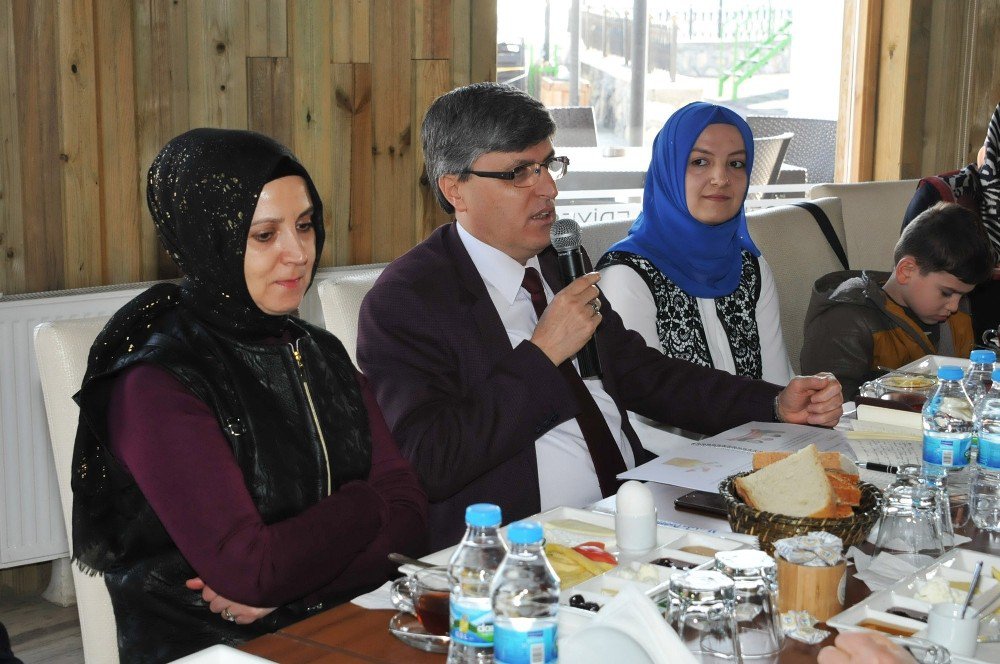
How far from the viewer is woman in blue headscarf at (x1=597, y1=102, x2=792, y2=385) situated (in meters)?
2.61

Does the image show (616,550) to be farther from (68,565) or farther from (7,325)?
(68,565)

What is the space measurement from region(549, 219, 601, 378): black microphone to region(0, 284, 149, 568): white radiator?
131 cm

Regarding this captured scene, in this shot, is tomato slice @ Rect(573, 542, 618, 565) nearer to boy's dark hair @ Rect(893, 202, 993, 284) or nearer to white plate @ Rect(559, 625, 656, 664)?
white plate @ Rect(559, 625, 656, 664)

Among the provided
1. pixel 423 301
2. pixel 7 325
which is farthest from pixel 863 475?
pixel 7 325

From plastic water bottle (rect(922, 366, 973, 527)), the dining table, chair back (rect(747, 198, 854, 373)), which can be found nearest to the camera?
the dining table

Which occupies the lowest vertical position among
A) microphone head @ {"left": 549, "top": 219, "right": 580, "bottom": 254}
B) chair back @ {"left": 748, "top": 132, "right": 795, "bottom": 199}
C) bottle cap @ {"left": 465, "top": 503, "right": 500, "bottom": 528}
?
bottle cap @ {"left": 465, "top": 503, "right": 500, "bottom": 528}

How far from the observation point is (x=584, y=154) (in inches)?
161

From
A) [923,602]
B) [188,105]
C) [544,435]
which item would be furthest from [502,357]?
[188,105]

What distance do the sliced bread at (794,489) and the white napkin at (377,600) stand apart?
523 mm

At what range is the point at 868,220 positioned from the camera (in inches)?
170

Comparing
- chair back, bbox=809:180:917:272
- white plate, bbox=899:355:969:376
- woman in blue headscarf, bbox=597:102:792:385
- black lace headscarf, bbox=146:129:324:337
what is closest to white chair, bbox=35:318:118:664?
black lace headscarf, bbox=146:129:324:337

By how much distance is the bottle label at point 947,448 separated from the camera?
181 cm

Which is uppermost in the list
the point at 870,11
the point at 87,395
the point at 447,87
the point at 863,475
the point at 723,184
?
the point at 870,11

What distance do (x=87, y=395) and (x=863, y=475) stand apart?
4.01 ft
